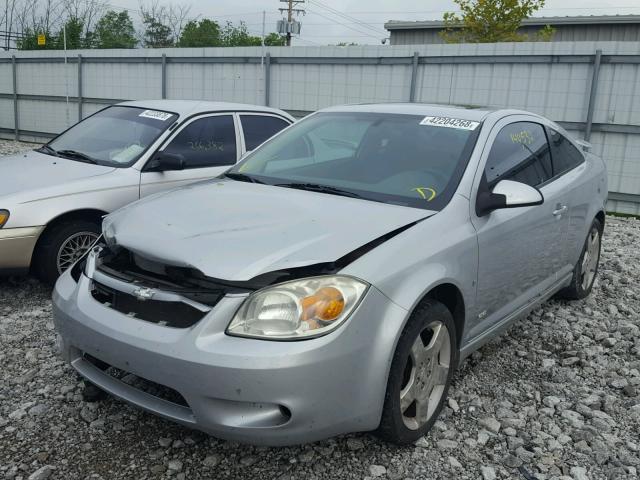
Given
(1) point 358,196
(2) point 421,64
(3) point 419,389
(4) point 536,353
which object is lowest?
(4) point 536,353

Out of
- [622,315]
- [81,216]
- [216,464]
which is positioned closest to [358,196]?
[216,464]

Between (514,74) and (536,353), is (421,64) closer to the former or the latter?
(514,74)

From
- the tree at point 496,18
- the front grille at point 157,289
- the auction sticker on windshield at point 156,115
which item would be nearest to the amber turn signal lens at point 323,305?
the front grille at point 157,289

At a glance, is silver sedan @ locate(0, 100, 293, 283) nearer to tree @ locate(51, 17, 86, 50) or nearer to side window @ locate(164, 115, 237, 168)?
side window @ locate(164, 115, 237, 168)

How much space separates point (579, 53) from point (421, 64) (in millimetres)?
2729

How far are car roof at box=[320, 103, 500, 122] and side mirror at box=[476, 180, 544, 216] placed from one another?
639 mm

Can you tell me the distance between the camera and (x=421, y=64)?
11297 mm

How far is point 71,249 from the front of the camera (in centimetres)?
482

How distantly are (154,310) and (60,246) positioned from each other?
255cm

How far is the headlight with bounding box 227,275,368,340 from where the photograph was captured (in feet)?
7.75

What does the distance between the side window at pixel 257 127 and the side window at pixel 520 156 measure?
2.73 m

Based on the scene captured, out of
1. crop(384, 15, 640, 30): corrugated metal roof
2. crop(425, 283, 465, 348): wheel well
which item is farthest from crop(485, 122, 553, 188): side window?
crop(384, 15, 640, 30): corrugated metal roof

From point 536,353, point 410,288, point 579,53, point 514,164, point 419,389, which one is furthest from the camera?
point 579,53

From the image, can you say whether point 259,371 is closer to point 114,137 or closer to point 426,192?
point 426,192
